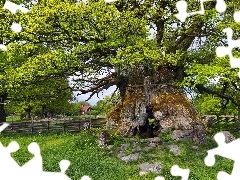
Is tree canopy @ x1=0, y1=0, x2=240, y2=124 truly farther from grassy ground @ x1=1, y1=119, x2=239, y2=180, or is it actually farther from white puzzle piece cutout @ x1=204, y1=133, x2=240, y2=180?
white puzzle piece cutout @ x1=204, y1=133, x2=240, y2=180

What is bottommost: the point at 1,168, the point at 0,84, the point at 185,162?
the point at 185,162

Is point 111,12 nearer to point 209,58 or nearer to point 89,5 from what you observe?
point 89,5

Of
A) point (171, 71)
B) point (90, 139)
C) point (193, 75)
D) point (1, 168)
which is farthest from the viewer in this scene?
point (171, 71)

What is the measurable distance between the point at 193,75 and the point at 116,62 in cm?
384

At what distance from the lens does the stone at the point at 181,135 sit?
806 inches

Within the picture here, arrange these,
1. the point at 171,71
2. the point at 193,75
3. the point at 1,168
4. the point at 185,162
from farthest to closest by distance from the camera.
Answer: the point at 171,71 → the point at 193,75 → the point at 185,162 → the point at 1,168

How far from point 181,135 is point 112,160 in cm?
419

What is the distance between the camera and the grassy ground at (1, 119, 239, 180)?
1644 cm

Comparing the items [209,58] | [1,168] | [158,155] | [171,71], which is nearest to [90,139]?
[158,155]

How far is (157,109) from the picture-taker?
21.9 m

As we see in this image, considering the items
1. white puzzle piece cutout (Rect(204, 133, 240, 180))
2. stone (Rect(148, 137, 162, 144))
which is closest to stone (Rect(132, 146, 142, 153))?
stone (Rect(148, 137, 162, 144))

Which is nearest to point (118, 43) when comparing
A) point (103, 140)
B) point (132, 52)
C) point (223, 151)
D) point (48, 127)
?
point (132, 52)

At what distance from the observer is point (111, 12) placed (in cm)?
1820

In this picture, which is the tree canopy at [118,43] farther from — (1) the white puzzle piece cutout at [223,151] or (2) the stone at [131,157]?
(1) the white puzzle piece cutout at [223,151]
